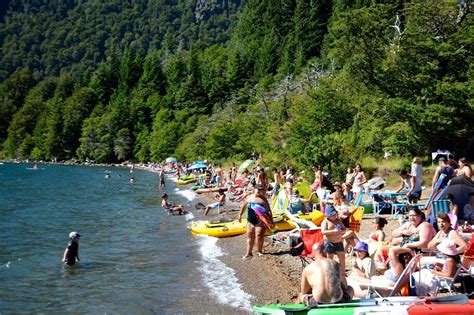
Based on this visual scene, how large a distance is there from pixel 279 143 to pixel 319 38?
44.5 m

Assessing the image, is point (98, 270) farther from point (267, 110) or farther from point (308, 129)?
point (267, 110)

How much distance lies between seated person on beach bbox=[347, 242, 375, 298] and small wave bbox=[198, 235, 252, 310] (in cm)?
198

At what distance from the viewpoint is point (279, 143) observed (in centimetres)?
3938

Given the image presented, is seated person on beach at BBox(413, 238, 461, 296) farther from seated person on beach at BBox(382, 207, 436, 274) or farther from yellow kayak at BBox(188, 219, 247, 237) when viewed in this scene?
yellow kayak at BBox(188, 219, 247, 237)

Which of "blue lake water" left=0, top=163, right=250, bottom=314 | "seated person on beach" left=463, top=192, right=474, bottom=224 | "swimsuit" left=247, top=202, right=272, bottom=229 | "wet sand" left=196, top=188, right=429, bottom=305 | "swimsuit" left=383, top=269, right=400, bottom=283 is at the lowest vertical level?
"blue lake water" left=0, top=163, right=250, bottom=314

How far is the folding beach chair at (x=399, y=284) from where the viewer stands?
7.38 m

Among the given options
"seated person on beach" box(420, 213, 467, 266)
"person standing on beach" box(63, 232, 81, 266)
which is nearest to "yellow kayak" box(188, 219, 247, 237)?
"person standing on beach" box(63, 232, 81, 266)

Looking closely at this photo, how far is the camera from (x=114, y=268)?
40.8 feet

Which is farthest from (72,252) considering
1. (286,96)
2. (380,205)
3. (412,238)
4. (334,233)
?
(286,96)

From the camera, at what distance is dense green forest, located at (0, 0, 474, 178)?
22878mm

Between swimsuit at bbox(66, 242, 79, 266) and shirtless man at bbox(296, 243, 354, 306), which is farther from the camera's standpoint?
swimsuit at bbox(66, 242, 79, 266)

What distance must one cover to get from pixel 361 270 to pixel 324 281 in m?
2.18

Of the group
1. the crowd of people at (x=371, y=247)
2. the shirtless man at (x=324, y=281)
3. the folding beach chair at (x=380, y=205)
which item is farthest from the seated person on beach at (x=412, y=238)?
the folding beach chair at (x=380, y=205)

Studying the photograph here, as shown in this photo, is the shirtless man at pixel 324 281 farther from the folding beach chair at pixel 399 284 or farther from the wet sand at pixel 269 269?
the wet sand at pixel 269 269
